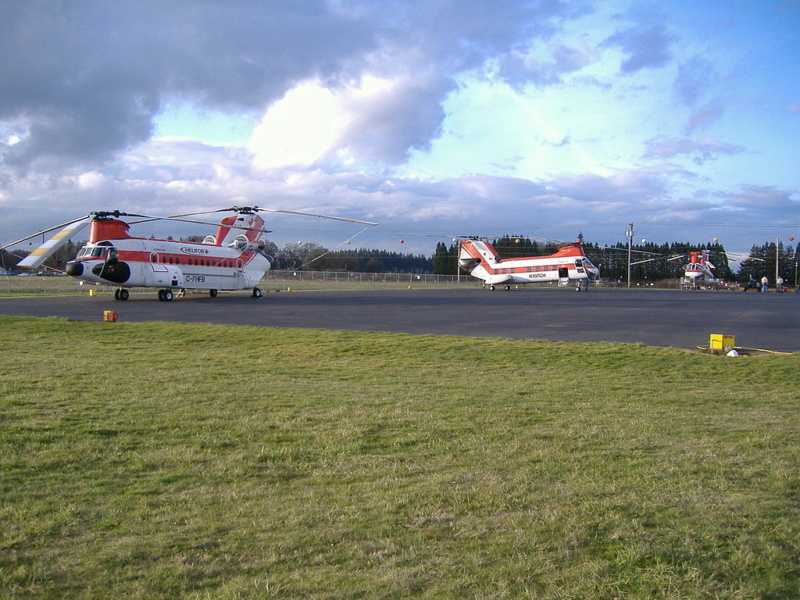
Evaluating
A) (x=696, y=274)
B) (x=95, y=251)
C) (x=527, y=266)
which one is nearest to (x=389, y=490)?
(x=95, y=251)

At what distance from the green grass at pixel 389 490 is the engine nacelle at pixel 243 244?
28.1m

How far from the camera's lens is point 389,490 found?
4480mm

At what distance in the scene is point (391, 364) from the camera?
40.5ft

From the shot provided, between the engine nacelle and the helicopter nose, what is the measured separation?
9.81 m

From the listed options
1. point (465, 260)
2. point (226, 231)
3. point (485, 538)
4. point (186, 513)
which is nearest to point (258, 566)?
point (186, 513)

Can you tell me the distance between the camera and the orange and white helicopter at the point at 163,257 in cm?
2869

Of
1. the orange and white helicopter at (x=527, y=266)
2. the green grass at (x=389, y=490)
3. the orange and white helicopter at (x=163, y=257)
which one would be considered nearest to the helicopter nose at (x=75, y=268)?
the orange and white helicopter at (x=163, y=257)

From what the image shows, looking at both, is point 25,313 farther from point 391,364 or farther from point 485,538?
point 485,538

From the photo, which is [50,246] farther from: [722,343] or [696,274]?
[696,274]

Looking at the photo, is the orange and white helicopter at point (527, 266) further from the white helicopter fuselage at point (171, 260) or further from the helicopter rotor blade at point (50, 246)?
the helicopter rotor blade at point (50, 246)

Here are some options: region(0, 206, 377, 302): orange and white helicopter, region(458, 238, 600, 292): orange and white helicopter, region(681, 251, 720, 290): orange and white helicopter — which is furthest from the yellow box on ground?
region(681, 251, 720, 290): orange and white helicopter

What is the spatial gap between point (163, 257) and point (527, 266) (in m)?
40.6

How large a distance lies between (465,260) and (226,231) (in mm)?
35811

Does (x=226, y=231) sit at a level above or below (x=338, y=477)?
above
